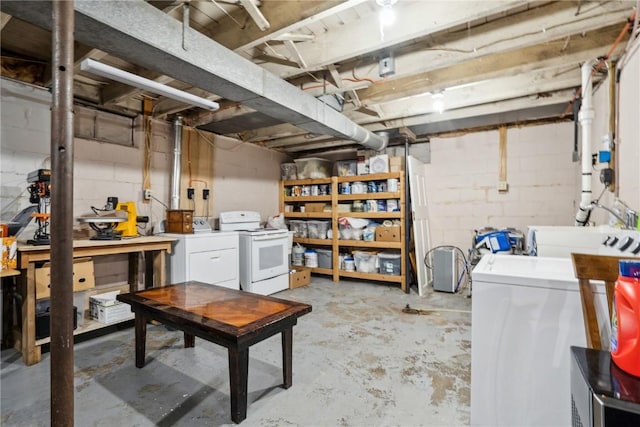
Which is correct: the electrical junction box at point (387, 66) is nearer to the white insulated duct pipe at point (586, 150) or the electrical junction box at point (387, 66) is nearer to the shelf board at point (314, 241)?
the white insulated duct pipe at point (586, 150)

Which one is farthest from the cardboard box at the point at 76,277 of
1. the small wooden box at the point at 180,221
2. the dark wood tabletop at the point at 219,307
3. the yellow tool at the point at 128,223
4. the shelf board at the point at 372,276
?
the shelf board at the point at 372,276

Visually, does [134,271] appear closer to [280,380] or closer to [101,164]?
[101,164]

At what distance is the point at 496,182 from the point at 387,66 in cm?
277

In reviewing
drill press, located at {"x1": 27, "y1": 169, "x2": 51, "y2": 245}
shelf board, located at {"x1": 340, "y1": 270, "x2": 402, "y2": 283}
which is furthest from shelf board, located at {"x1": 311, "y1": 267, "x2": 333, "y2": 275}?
drill press, located at {"x1": 27, "y1": 169, "x2": 51, "y2": 245}

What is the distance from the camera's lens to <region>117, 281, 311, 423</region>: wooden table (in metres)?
1.54

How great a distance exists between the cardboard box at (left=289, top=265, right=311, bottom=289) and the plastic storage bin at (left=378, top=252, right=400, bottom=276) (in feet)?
3.59

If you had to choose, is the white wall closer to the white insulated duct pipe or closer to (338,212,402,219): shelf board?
(338,212,402,219): shelf board

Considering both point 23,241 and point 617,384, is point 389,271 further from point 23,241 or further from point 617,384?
point 23,241

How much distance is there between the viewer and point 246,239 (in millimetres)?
3846

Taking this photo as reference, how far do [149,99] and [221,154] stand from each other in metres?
1.20

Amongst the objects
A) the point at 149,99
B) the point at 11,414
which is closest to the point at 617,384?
the point at 11,414

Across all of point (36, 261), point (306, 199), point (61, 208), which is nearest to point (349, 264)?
point (306, 199)

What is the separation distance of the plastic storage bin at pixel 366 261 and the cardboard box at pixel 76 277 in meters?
3.25

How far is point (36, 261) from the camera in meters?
2.23
